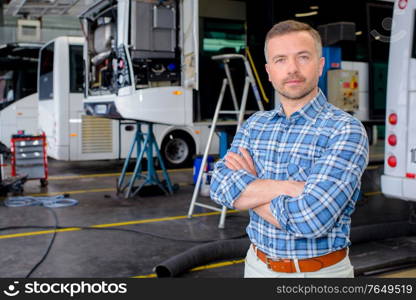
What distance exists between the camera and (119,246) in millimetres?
5906

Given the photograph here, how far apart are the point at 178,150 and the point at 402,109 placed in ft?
26.1

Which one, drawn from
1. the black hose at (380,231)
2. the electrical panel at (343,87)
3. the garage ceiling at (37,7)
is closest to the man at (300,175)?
the black hose at (380,231)

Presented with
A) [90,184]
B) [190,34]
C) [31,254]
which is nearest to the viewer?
[31,254]

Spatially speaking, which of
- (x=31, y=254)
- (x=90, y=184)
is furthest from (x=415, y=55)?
(x=90, y=184)

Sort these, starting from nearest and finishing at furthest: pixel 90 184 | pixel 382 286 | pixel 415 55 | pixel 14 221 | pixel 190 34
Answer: pixel 382 286, pixel 415 55, pixel 14 221, pixel 190 34, pixel 90 184

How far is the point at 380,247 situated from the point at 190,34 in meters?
4.29

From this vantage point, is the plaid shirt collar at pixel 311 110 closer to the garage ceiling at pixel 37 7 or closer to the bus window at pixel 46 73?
the bus window at pixel 46 73

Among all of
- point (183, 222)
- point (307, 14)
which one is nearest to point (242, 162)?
point (183, 222)

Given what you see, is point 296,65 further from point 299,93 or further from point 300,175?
point 300,175

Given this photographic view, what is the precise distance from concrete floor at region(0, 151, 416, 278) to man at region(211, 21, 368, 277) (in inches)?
112

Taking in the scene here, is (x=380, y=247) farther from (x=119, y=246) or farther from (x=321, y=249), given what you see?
(x=321, y=249)

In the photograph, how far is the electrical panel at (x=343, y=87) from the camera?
7.95 meters

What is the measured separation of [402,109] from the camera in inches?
235

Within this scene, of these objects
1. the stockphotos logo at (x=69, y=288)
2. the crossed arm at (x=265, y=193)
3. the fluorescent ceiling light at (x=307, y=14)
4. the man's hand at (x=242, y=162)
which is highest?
the fluorescent ceiling light at (x=307, y=14)
